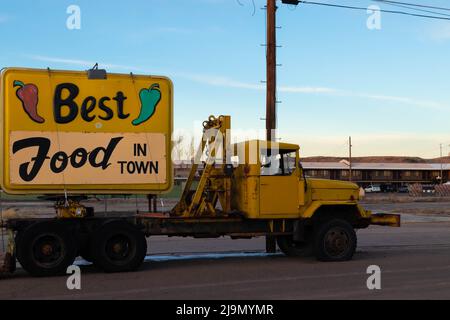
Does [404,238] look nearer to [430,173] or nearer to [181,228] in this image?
[181,228]

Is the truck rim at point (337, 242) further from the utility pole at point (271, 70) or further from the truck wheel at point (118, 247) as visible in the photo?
the truck wheel at point (118, 247)

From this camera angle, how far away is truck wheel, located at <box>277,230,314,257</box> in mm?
13552

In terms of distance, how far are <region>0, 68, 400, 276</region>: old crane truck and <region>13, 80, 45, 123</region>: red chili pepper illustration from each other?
0.02 metres

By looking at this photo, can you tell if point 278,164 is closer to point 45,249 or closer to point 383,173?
point 45,249

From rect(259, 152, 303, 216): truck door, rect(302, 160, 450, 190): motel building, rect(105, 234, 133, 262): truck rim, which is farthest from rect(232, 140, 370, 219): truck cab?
rect(302, 160, 450, 190): motel building

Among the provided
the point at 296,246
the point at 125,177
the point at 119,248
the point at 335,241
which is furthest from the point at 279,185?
the point at 119,248

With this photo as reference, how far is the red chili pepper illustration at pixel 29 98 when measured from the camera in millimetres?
11031

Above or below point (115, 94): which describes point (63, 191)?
below

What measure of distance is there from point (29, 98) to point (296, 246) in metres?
7.22

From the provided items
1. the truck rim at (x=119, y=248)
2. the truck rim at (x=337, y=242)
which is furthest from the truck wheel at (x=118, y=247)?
the truck rim at (x=337, y=242)

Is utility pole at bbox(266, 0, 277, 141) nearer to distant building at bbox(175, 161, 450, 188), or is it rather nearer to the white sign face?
the white sign face
